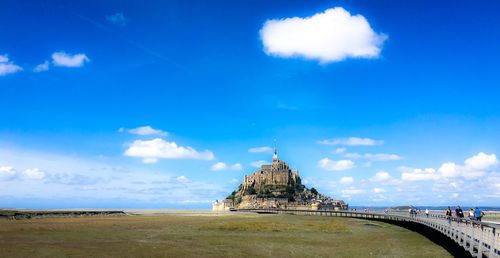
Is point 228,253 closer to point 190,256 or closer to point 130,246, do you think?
point 190,256

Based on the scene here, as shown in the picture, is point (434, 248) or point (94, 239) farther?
point (94, 239)

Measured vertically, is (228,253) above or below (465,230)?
below

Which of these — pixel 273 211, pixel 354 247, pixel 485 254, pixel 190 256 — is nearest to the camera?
pixel 485 254

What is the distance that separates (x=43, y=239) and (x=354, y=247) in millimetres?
26134

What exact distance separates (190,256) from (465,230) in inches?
655

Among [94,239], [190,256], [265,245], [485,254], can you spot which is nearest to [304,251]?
[265,245]

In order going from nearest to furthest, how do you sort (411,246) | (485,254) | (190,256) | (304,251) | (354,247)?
(485,254) → (190,256) → (304,251) → (354,247) → (411,246)

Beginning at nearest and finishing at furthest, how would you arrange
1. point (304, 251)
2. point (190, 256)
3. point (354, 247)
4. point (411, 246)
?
point (190, 256) < point (304, 251) < point (354, 247) < point (411, 246)

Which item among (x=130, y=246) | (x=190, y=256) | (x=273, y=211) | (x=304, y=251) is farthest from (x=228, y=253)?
(x=273, y=211)

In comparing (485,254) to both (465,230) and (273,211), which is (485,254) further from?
(273,211)

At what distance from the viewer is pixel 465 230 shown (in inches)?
1013

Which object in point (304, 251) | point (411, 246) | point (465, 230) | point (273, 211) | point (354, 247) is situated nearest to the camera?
point (465, 230)

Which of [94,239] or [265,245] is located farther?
[94,239]

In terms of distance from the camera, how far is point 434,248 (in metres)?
36.1
